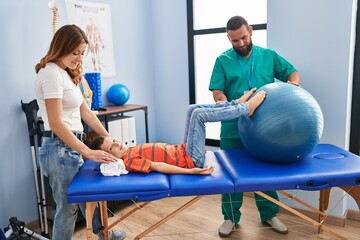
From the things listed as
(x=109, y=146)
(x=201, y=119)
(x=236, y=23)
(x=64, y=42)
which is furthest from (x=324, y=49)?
(x=64, y=42)

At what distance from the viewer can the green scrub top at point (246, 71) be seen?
224 cm

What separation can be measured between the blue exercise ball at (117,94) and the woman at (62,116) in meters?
1.16

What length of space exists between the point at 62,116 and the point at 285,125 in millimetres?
1126

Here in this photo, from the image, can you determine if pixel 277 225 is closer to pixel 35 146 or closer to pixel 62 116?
pixel 62 116

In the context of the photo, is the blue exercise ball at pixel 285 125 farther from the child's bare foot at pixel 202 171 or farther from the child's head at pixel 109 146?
the child's head at pixel 109 146

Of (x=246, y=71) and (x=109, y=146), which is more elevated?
(x=246, y=71)

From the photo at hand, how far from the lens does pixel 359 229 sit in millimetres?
2334

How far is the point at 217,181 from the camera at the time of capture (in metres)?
1.60

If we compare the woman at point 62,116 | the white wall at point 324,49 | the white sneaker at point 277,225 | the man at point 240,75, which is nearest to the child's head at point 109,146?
the woman at point 62,116

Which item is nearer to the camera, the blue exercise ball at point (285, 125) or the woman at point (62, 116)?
the woman at point (62, 116)

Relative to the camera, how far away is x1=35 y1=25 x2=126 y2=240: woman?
5.04ft

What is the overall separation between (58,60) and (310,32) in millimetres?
1752

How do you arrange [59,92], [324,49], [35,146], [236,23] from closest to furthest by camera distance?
1. [59,92]
2. [236,23]
3. [324,49]
4. [35,146]

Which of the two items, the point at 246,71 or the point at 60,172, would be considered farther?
the point at 246,71
